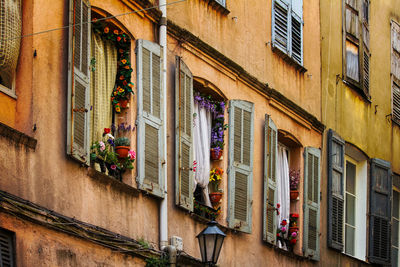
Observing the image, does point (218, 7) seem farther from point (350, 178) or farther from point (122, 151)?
point (350, 178)

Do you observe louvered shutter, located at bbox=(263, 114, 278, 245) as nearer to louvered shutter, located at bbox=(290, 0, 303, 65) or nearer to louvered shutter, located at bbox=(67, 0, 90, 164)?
louvered shutter, located at bbox=(290, 0, 303, 65)

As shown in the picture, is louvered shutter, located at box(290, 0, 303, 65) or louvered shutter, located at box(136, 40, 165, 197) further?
louvered shutter, located at box(290, 0, 303, 65)

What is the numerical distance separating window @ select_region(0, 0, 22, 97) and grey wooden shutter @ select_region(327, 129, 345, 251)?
8.65 meters

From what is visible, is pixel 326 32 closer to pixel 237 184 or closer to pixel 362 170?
pixel 362 170

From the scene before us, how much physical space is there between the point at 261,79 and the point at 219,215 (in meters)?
2.64

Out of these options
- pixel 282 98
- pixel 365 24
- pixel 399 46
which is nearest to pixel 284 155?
pixel 282 98

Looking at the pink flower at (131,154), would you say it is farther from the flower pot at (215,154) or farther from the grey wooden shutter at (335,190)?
the grey wooden shutter at (335,190)

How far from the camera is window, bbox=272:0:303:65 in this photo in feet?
56.7

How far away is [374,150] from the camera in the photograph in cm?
2034

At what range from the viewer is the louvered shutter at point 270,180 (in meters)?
16.0

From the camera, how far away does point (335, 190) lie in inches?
734

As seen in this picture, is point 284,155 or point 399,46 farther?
point 399,46

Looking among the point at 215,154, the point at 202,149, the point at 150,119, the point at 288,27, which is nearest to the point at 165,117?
the point at 150,119

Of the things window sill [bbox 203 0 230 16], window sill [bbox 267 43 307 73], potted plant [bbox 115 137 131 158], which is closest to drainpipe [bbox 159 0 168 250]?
potted plant [bbox 115 137 131 158]
